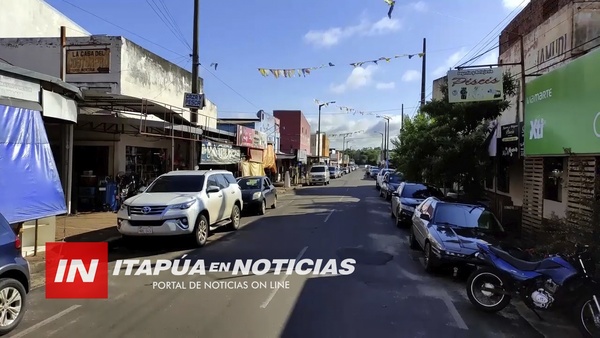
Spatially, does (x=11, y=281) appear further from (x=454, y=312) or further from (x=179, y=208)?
(x=454, y=312)

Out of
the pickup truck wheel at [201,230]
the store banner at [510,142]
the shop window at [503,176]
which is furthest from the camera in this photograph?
the shop window at [503,176]

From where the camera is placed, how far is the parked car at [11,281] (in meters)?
5.09

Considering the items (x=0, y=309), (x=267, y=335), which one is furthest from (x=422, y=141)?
(x=0, y=309)

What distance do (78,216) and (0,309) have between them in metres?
10.4

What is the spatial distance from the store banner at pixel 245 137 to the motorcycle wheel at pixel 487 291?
20.3 m

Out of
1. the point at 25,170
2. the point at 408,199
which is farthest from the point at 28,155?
the point at 408,199

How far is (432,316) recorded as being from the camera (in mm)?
5996

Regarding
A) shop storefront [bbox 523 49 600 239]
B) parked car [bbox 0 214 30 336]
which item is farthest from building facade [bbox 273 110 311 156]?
parked car [bbox 0 214 30 336]

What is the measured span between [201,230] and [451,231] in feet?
18.8

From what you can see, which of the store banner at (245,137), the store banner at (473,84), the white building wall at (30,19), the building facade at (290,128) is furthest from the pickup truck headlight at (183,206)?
the building facade at (290,128)

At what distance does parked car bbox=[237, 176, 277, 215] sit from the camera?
17.9 meters

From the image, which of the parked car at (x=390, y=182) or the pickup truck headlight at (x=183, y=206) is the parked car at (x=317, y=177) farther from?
the pickup truck headlight at (x=183, y=206)

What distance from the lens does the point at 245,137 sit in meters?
27.0

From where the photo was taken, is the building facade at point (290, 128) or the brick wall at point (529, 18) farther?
the building facade at point (290, 128)
